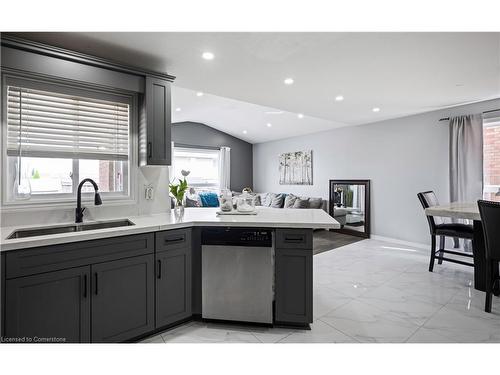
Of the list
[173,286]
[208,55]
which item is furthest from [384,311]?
[208,55]

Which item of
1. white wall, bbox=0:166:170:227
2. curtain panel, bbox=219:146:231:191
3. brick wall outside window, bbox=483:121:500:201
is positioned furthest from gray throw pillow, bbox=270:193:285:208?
white wall, bbox=0:166:170:227

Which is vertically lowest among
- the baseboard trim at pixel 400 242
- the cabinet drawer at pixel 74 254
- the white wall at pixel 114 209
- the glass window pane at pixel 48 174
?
the baseboard trim at pixel 400 242

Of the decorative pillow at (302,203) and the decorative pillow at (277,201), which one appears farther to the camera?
the decorative pillow at (277,201)

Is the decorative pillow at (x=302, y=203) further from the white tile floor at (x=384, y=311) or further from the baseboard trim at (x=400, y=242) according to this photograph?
the white tile floor at (x=384, y=311)

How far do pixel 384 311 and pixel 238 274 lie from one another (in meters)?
1.47

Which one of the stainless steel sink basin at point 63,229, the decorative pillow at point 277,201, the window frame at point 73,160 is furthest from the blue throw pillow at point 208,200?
the stainless steel sink basin at point 63,229

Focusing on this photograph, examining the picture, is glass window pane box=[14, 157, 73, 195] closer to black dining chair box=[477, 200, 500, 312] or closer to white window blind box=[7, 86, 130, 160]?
white window blind box=[7, 86, 130, 160]

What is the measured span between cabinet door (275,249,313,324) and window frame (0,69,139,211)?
62.6 inches

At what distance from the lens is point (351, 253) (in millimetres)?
4441

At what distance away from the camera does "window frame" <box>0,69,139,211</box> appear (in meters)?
1.96

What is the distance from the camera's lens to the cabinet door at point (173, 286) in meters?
2.00

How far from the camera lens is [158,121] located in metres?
2.48

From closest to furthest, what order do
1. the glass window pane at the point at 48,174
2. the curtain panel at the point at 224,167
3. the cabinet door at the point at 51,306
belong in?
the cabinet door at the point at 51,306, the glass window pane at the point at 48,174, the curtain panel at the point at 224,167
